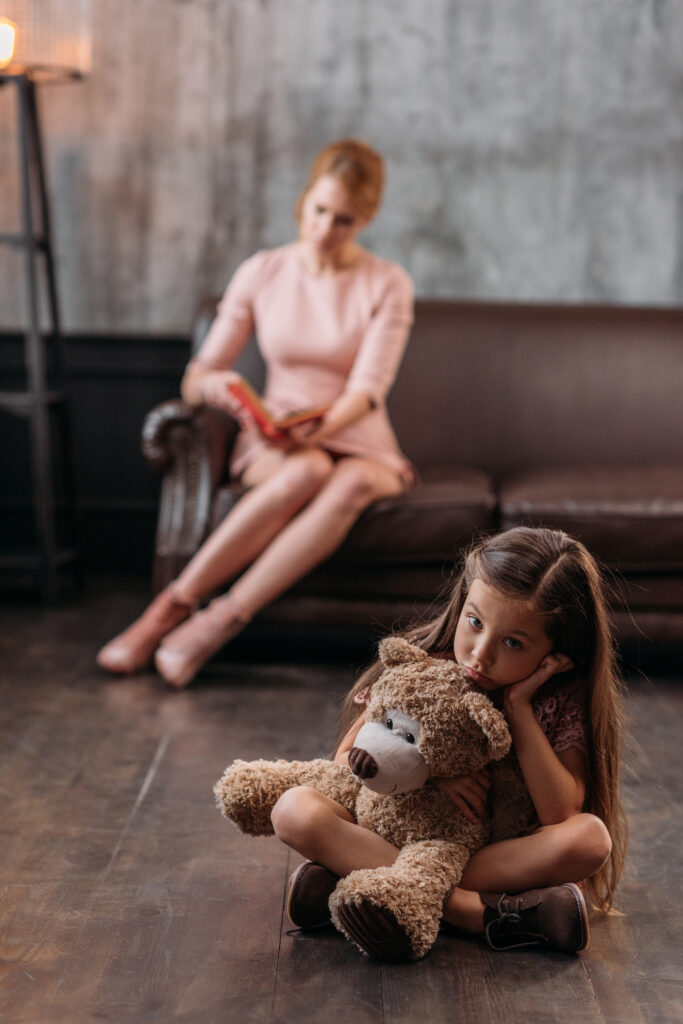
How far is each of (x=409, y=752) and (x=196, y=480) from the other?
155 cm

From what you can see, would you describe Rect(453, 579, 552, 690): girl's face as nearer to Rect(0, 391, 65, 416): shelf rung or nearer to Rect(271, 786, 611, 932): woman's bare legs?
Rect(271, 786, 611, 932): woman's bare legs

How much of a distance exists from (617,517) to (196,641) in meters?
1.02

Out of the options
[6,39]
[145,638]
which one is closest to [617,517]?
[145,638]

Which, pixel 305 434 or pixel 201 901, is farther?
pixel 305 434

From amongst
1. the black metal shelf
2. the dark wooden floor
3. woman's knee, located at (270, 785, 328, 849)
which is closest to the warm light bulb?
the black metal shelf

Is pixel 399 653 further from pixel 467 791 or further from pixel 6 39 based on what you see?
pixel 6 39

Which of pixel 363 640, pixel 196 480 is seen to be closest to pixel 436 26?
pixel 196 480

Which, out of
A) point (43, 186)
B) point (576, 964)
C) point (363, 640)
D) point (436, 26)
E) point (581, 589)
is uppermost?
point (436, 26)

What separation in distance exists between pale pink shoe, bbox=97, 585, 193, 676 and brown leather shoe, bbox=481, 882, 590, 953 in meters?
1.32

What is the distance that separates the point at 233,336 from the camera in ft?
9.48

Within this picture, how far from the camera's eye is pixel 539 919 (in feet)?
4.46

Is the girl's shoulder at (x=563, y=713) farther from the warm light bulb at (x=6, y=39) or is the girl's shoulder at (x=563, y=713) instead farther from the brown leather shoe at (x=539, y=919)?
the warm light bulb at (x=6, y=39)

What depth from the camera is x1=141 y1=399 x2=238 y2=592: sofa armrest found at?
2740mm

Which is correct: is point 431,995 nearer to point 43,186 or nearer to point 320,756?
point 320,756
